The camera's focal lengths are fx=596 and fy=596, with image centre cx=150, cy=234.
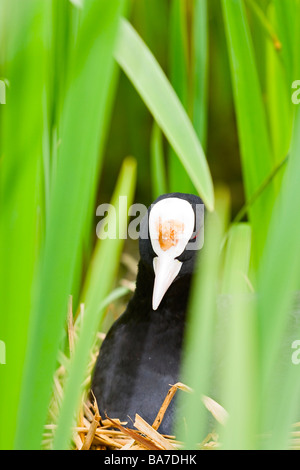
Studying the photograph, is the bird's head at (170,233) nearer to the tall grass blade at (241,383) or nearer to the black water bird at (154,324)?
the black water bird at (154,324)

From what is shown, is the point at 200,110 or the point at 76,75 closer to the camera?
the point at 76,75

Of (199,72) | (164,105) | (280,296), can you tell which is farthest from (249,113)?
(280,296)

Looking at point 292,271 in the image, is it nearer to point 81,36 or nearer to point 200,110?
point 81,36

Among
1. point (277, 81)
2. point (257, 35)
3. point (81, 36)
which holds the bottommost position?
point (81, 36)

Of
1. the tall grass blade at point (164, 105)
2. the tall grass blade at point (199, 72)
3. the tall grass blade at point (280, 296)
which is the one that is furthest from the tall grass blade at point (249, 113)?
the tall grass blade at point (280, 296)

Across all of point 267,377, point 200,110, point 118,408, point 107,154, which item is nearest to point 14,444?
point 267,377

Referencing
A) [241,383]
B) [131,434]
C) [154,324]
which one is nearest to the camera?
[241,383]

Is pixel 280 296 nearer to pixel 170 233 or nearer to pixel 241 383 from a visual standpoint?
pixel 241 383
